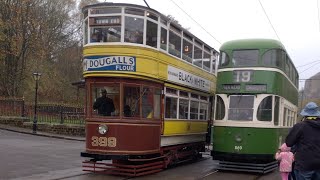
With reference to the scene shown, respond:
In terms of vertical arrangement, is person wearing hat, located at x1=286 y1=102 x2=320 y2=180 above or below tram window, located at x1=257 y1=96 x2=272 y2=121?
below

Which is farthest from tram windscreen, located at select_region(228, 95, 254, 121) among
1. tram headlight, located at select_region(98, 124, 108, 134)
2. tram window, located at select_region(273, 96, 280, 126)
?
tram headlight, located at select_region(98, 124, 108, 134)

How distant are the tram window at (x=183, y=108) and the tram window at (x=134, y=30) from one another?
10.8 ft

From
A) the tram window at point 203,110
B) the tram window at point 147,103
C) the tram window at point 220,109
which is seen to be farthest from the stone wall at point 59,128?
the tram window at point 147,103

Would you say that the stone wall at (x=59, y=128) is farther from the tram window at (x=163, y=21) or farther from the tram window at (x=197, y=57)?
the tram window at (x=163, y=21)

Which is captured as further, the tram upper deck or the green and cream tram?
the green and cream tram

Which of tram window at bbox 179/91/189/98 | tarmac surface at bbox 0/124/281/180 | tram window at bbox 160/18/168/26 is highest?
tram window at bbox 160/18/168/26

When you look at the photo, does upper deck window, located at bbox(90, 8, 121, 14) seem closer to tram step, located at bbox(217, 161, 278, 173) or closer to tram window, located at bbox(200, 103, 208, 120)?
tram step, located at bbox(217, 161, 278, 173)

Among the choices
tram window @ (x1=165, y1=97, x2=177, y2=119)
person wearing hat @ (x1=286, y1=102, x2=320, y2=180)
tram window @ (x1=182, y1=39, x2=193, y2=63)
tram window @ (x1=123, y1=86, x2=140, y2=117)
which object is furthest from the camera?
tram window @ (x1=182, y1=39, x2=193, y2=63)

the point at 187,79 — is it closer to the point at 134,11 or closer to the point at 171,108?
the point at 171,108

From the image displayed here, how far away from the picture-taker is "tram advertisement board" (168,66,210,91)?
14.6 m

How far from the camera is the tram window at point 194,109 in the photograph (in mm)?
16672

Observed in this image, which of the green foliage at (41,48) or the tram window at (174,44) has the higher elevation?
the green foliage at (41,48)

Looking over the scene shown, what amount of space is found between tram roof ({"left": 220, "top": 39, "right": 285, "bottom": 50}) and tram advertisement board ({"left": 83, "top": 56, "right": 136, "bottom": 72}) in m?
4.27

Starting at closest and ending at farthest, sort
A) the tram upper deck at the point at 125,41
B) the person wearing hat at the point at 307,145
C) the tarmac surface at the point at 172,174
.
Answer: the person wearing hat at the point at 307,145, the tarmac surface at the point at 172,174, the tram upper deck at the point at 125,41
